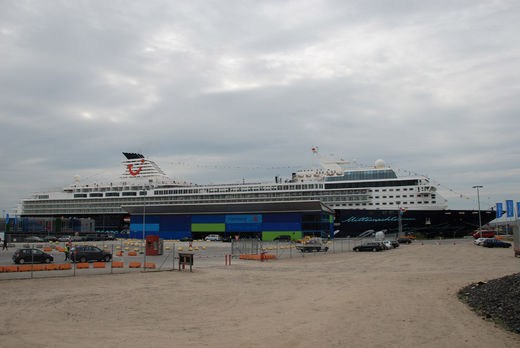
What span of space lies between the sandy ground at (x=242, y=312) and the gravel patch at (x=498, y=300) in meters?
0.36

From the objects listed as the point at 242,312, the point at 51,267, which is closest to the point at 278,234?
the point at 51,267

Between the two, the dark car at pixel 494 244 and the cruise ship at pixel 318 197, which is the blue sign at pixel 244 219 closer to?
the cruise ship at pixel 318 197

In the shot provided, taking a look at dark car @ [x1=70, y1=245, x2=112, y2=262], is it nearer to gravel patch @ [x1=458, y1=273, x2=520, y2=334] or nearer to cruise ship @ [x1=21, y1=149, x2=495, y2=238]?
gravel patch @ [x1=458, y1=273, x2=520, y2=334]

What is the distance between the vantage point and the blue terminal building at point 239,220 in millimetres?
64938

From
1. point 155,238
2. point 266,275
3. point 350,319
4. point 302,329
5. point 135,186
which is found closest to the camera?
point 302,329

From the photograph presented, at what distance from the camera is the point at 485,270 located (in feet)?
72.8

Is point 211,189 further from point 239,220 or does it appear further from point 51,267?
point 51,267

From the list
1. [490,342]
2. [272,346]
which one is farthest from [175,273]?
[490,342]

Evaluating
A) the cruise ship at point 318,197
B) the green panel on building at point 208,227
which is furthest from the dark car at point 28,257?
the cruise ship at point 318,197

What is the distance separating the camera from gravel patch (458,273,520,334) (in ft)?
35.0

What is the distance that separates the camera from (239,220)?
227 feet

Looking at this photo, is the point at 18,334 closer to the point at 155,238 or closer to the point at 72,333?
the point at 72,333

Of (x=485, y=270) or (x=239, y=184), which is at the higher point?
(x=239, y=184)

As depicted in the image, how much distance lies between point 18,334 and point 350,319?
824 cm
